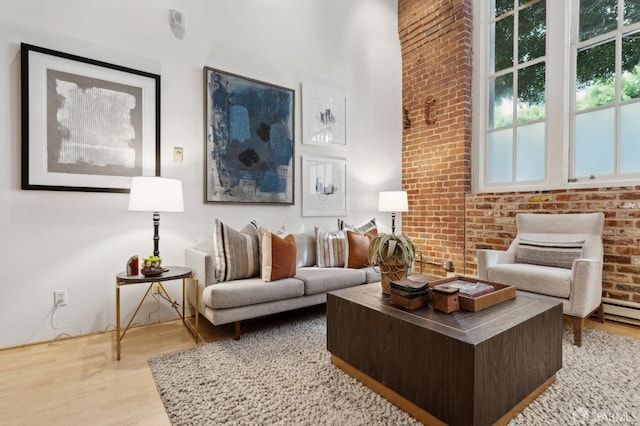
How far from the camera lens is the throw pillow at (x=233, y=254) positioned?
103 inches

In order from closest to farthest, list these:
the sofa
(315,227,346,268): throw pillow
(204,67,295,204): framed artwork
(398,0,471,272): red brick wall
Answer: the sofa → (204,67,295,204): framed artwork → (315,227,346,268): throw pillow → (398,0,471,272): red brick wall

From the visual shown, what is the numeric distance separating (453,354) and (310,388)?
81 cm

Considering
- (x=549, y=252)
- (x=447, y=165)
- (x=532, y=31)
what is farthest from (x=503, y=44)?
(x=549, y=252)

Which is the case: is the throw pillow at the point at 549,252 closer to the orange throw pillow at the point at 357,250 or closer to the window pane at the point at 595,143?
the window pane at the point at 595,143

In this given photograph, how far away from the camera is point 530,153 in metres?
3.49

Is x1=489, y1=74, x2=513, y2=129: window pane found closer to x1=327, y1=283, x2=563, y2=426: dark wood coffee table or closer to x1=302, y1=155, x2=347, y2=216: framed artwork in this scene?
x1=302, y1=155, x2=347, y2=216: framed artwork

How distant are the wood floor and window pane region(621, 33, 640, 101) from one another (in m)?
1.98

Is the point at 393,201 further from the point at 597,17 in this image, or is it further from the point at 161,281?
the point at 161,281

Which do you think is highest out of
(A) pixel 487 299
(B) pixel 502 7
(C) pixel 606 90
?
(B) pixel 502 7

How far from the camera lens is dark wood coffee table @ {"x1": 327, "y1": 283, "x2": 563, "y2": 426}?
1.26 meters

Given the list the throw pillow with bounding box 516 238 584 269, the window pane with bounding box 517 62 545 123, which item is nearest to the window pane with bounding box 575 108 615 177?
the window pane with bounding box 517 62 545 123

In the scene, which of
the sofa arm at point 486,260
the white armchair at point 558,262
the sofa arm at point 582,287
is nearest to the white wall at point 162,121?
the sofa arm at point 486,260

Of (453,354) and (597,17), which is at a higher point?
(597,17)

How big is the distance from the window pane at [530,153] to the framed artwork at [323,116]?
6.42ft
